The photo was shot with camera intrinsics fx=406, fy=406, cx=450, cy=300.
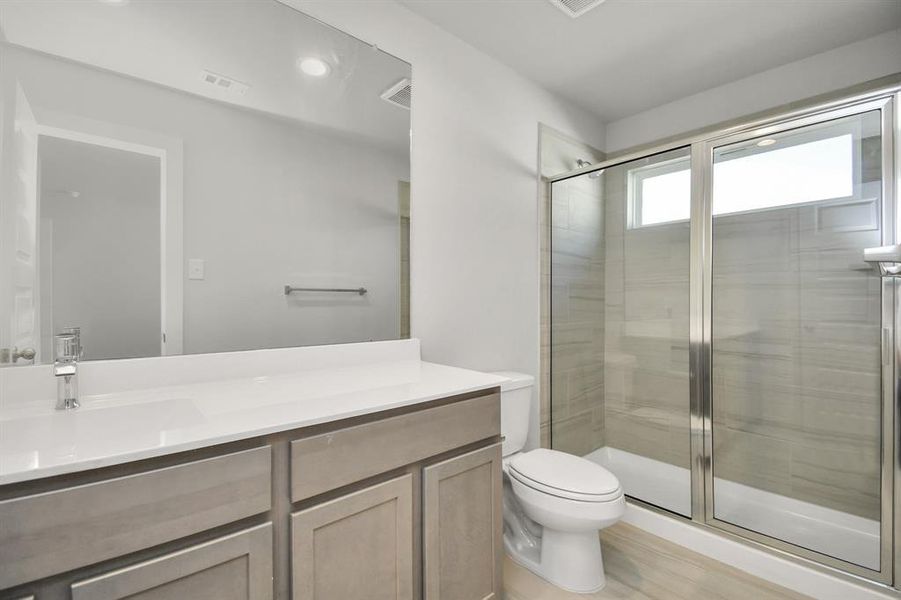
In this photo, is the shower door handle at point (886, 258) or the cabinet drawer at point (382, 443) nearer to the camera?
the cabinet drawer at point (382, 443)

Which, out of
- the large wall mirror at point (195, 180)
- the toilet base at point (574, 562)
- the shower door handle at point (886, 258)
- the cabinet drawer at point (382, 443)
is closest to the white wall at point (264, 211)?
the large wall mirror at point (195, 180)

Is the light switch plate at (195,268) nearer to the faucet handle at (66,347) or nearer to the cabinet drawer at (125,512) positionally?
the faucet handle at (66,347)

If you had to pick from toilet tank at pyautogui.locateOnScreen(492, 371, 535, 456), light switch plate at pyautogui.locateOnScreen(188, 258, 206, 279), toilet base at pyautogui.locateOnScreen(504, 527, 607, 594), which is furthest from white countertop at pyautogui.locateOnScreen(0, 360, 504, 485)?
toilet base at pyautogui.locateOnScreen(504, 527, 607, 594)

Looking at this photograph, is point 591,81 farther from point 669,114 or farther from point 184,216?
point 184,216

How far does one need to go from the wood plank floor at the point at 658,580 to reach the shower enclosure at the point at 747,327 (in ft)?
0.62

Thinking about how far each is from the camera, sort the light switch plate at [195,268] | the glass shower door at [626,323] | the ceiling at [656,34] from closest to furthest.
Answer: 1. the light switch plate at [195,268]
2. the ceiling at [656,34]
3. the glass shower door at [626,323]

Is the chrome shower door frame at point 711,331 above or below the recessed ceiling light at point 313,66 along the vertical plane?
below

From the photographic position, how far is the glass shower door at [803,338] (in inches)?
65.5

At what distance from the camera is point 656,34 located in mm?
2053

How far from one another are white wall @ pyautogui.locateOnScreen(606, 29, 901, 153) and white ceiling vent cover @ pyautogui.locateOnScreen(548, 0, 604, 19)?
4.19ft

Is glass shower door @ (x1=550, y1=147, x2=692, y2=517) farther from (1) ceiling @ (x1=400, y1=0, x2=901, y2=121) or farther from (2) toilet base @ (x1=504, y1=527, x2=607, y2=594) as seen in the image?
(2) toilet base @ (x1=504, y1=527, x2=607, y2=594)

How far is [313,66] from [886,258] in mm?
2299

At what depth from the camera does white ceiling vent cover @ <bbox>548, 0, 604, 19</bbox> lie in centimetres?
180

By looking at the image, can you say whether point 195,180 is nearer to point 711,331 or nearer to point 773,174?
point 711,331
